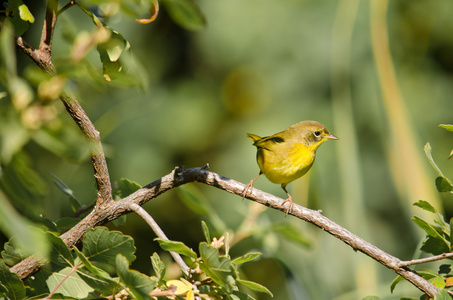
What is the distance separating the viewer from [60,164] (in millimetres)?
2568

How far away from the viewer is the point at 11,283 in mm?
729

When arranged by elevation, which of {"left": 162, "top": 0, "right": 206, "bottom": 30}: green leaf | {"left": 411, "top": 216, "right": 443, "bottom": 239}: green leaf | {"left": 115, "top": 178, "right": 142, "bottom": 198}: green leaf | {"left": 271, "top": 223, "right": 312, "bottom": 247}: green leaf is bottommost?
{"left": 411, "top": 216, "right": 443, "bottom": 239}: green leaf

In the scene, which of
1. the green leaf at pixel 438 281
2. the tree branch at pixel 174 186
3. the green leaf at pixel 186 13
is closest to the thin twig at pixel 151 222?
the tree branch at pixel 174 186

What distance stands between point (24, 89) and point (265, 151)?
165 cm

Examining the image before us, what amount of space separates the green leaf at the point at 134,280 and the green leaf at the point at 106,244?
101 mm

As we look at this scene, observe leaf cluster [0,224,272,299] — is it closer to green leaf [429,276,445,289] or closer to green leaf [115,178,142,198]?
green leaf [115,178,142,198]

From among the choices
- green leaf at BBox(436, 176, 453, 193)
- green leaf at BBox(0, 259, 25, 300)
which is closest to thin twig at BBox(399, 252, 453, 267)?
green leaf at BBox(436, 176, 453, 193)

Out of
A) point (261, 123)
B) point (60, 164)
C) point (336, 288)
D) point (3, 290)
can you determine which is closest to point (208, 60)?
point (261, 123)

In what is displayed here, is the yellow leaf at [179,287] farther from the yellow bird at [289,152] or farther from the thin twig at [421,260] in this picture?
the yellow bird at [289,152]

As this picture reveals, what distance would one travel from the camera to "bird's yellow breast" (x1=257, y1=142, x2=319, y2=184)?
6.42ft

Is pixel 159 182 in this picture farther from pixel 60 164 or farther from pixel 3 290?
pixel 60 164

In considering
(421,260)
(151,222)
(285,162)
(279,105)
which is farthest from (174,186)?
(279,105)

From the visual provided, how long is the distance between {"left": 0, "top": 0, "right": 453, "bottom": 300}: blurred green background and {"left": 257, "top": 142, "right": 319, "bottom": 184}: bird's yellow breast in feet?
0.87

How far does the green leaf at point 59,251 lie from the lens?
72 cm
